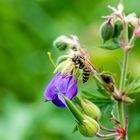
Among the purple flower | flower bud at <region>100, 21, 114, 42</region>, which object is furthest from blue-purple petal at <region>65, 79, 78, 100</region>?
flower bud at <region>100, 21, 114, 42</region>

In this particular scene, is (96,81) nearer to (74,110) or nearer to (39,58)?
(74,110)

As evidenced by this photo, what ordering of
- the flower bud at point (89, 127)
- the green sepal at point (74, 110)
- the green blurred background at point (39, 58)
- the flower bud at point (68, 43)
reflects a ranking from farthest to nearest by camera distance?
the green blurred background at point (39, 58) → the flower bud at point (68, 43) → the flower bud at point (89, 127) → the green sepal at point (74, 110)

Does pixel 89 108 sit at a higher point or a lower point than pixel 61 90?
lower

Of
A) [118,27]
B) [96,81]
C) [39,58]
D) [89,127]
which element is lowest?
[89,127]


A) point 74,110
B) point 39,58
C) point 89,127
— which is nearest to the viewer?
point 74,110

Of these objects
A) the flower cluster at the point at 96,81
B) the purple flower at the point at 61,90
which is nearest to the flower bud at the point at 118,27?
the flower cluster at the point at 96,81

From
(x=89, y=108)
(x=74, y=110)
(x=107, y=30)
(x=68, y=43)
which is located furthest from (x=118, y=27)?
(x=74, y=110)

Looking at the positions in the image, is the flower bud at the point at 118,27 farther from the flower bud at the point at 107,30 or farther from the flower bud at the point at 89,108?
the flower bud at the point at 89,108
